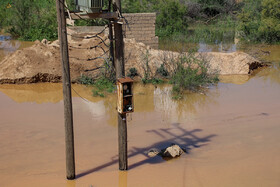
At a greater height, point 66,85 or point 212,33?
point 66,85

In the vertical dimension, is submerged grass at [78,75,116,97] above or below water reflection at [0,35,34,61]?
below

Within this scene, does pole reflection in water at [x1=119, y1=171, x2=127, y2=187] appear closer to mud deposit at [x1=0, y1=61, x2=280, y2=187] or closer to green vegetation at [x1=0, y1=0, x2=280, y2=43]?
mud deposit at [x1=0, y1=61, x2=280, y2=187]

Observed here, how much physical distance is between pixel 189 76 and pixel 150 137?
3486mm

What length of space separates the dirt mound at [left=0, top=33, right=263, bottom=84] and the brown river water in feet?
1.55

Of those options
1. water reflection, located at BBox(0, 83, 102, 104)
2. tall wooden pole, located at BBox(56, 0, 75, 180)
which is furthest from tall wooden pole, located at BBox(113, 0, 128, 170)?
water reflection, located at BBox(0, 83, 102, 104)

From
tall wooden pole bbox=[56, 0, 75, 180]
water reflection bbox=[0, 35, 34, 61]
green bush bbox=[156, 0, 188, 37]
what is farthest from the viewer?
green bush bbox=[156, 0, 188, 37]

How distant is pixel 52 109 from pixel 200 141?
12.8 feet

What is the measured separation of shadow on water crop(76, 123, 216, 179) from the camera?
21.7 ft

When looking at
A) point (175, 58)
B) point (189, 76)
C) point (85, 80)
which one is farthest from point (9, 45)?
point (189, 76)

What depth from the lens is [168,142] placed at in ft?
24.9

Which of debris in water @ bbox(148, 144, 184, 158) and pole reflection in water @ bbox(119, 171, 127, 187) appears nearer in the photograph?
pole reflection in water @ bbox(119, 171, 127, 187)

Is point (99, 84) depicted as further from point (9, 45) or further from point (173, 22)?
point (173, 22)

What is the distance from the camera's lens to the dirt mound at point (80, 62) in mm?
11664

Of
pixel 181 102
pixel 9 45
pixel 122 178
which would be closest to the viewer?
pixel 122 178
